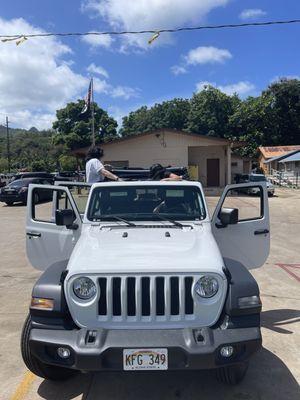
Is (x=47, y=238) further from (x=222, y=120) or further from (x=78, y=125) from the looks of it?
(x=78, y=125)

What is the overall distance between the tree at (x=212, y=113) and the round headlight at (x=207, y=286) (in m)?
55.8

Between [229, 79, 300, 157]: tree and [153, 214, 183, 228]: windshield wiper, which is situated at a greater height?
[229, 79, 300, 157]: tree

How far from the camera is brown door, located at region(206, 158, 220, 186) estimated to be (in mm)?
34344

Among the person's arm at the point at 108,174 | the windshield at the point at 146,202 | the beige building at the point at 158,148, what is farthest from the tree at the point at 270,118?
the windshield at the point at 146,202

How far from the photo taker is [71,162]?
Result: 5406cm

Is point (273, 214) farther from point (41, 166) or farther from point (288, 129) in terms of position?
point (41, 166)

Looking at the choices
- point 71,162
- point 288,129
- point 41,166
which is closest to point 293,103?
point 288,129

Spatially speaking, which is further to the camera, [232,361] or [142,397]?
[142,397]

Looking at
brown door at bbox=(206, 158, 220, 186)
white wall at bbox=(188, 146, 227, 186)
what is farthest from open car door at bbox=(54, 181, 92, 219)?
brown door at bbox=(206, 158, 220, 186)

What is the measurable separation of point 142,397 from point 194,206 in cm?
205

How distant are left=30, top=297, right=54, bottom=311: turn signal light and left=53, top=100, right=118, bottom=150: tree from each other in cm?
5913

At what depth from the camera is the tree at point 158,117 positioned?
68.3m

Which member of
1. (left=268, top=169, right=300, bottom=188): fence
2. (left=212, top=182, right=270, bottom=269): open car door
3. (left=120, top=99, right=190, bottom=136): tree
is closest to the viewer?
(left=212, top=182, right=270, bottom=269): open car door

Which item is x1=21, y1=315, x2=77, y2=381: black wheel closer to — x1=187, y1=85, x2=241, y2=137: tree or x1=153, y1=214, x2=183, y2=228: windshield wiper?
x1=153, y1=214, x2=183, y2=228: windshield wiper
